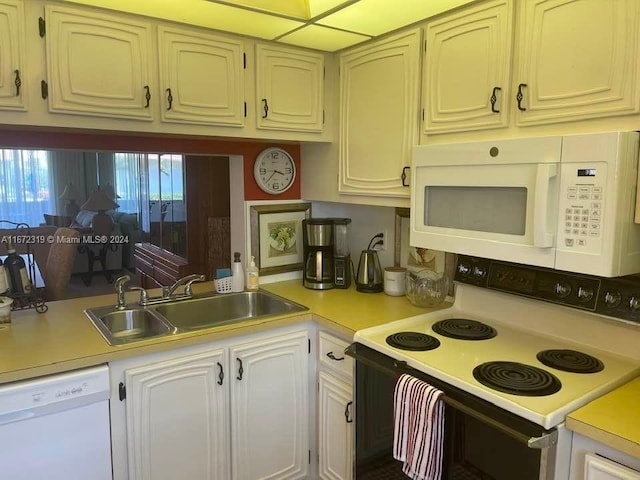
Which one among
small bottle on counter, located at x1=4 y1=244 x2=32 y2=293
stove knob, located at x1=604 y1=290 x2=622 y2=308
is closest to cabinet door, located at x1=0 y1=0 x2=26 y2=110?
small bottle on counter, located at x1=4 y1=244 x2=32 y2=293

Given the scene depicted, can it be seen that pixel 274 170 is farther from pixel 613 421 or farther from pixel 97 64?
pixel 613 421

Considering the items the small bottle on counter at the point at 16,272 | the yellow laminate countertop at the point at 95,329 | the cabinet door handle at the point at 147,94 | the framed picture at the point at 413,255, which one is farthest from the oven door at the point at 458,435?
the small bottle on counter at the point at 16,272

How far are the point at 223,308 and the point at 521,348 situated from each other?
144cm

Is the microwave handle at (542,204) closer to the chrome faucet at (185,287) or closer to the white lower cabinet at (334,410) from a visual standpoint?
the white lower cabinet at (334,410)

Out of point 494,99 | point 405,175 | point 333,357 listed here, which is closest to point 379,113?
point 405,175

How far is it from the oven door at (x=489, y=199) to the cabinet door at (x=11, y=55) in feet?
4.86

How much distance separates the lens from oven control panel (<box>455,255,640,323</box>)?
5.04 feet

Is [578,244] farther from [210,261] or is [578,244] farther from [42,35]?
[210,261]

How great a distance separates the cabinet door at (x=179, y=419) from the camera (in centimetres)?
176

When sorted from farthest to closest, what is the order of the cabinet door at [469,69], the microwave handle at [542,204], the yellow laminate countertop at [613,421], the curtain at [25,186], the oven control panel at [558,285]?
1. the curtain at [25,186]
2. the cabinet door at [469,69]
3. the oven control panel at [558,285]
4. the microwave handle at [542,204]
5. the yellow laminate countertop at [613,421]

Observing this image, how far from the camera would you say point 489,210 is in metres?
1.66

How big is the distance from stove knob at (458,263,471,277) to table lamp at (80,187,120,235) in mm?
2617

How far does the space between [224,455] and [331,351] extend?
0.61m

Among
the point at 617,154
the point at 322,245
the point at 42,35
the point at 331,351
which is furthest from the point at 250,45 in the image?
the point at 617,154
